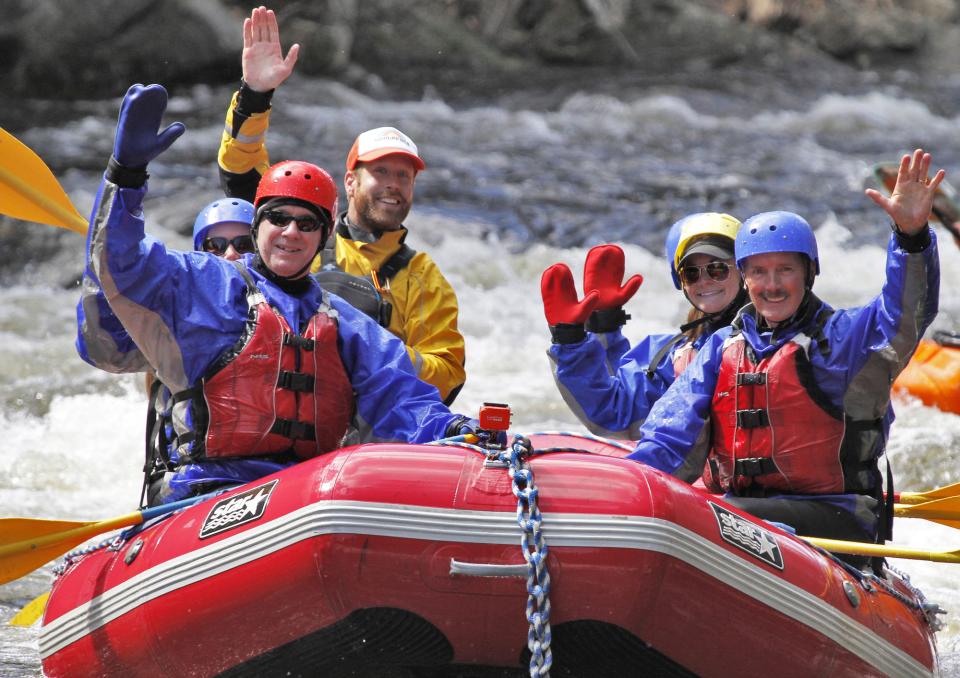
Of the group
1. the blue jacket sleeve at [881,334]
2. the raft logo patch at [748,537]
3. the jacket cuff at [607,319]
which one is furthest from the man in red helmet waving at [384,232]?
the raft logo patch at [748,537]

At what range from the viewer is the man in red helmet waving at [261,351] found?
142 inches

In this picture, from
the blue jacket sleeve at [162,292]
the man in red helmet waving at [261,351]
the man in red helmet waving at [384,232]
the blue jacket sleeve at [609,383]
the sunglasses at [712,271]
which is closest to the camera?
the blue jacket sleeve at [162,292]

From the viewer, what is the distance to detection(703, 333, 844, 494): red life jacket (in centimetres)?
389

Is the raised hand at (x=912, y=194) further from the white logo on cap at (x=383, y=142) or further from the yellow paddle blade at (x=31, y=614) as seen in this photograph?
the yellow paddle blade at (x=31, y=614)

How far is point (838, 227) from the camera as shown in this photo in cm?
1282

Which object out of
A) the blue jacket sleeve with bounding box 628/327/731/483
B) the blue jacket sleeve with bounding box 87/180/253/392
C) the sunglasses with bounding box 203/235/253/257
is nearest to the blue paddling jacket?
the blue jacket sleeve with bounding box 87/180/253/392

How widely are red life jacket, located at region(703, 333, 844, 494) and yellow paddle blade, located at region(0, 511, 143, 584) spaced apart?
179cm

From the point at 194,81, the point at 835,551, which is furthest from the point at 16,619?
the point at 194,81

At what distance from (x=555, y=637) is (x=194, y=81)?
13057 mm

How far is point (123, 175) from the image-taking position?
11.3 feet

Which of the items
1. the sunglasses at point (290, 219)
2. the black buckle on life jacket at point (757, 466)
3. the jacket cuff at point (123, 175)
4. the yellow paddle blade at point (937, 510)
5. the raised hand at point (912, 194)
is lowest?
the yellow paddle blade at point (937, 510)

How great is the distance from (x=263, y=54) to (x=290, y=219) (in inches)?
44.1

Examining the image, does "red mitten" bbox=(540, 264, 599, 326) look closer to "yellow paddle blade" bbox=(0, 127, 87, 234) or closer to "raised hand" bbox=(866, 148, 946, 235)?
"raised hand" bbox=(866, 148, 946, 235)

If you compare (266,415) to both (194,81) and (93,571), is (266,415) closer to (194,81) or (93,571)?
(93,571)
